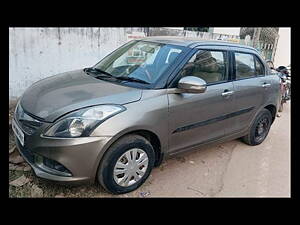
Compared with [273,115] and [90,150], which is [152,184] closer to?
[90,150]

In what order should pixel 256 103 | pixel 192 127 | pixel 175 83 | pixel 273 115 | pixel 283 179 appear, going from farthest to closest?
pixel 273 115, pixel 256 103, pixel 283 179, pixel 192 127, pixel 175 83

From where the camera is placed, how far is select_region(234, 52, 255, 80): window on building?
155 inches

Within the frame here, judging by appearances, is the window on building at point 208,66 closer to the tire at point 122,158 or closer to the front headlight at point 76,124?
the tire at point 122,158

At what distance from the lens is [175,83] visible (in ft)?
10.4

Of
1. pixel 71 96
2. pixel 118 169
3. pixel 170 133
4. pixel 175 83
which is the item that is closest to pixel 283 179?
pixel 170 133

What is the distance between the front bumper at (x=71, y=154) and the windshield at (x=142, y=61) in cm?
97

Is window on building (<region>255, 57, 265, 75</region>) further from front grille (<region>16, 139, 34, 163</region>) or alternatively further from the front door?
front grille (<region>16, 139, 34, 163</region>)

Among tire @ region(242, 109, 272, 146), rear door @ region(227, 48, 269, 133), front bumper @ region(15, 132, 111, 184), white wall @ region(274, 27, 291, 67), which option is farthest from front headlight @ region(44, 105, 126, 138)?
white wall @ region(274, 27, 291, 67)

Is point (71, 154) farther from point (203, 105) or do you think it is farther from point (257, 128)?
point (257, 128)

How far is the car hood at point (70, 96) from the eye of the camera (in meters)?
2.70

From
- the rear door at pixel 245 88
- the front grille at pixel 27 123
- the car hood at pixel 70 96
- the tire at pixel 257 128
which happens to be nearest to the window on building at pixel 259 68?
the rear door at pixel 245 88

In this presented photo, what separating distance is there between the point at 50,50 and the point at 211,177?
4184 millimetres

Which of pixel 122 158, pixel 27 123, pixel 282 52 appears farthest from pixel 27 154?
pixel 282 52

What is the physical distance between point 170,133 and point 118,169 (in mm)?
740
